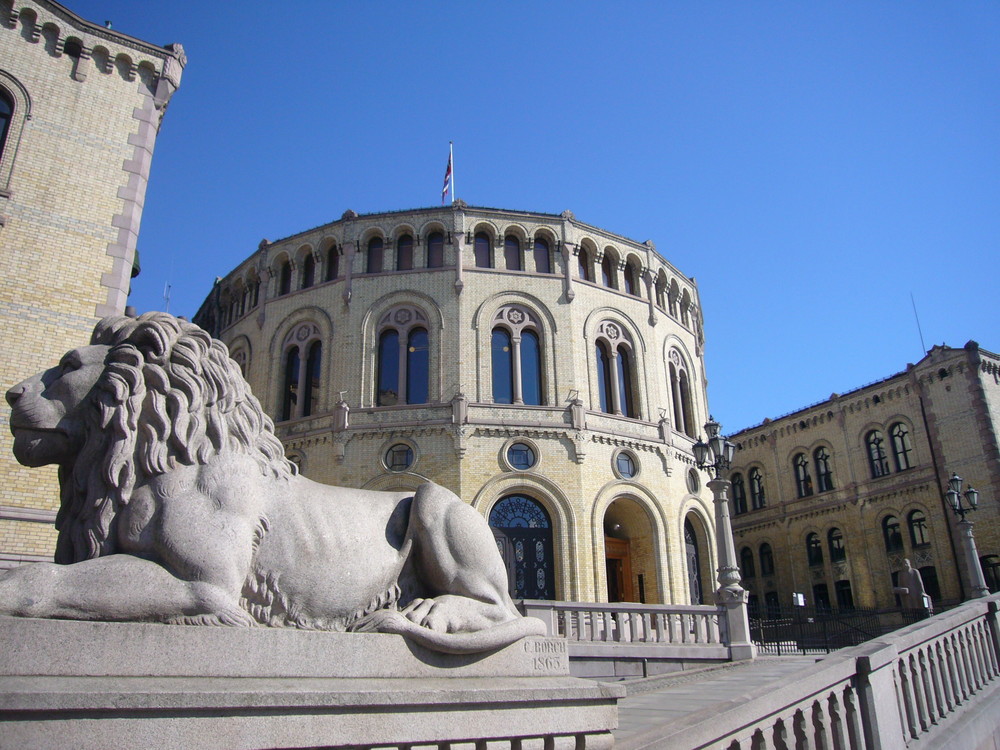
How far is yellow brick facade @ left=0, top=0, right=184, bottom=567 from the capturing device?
1162 centimetres

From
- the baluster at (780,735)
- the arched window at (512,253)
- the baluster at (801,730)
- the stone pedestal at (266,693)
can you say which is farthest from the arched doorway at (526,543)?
the stone pedestal at (266,693)

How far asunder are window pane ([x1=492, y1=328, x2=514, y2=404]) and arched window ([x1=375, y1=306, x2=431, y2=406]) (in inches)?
94.2

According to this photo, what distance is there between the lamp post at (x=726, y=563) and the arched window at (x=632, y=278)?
43.9 ft

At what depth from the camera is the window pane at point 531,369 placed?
83.9 ft

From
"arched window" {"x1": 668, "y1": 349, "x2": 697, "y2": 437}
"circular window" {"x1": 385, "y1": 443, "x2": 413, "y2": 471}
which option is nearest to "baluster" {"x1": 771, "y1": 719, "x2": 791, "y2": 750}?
"circular window" {"x1": 385, "y1": 443, "x2": 413, "y2": 471}

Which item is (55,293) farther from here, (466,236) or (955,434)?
(955,434)

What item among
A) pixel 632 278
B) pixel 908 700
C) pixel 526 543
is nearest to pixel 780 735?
pixel 908 700

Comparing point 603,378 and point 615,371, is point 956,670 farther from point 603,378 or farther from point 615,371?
point 603,378

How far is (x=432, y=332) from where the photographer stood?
2556cm

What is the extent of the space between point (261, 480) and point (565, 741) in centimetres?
186

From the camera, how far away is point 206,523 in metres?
3.10

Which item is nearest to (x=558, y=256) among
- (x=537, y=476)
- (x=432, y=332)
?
(x=432, y=332)

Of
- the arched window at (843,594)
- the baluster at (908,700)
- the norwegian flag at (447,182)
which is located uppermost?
the norwegian flag at (447,182)

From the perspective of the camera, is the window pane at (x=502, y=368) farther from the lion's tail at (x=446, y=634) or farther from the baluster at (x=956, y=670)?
the lion's tail at (x=446, y=634)
